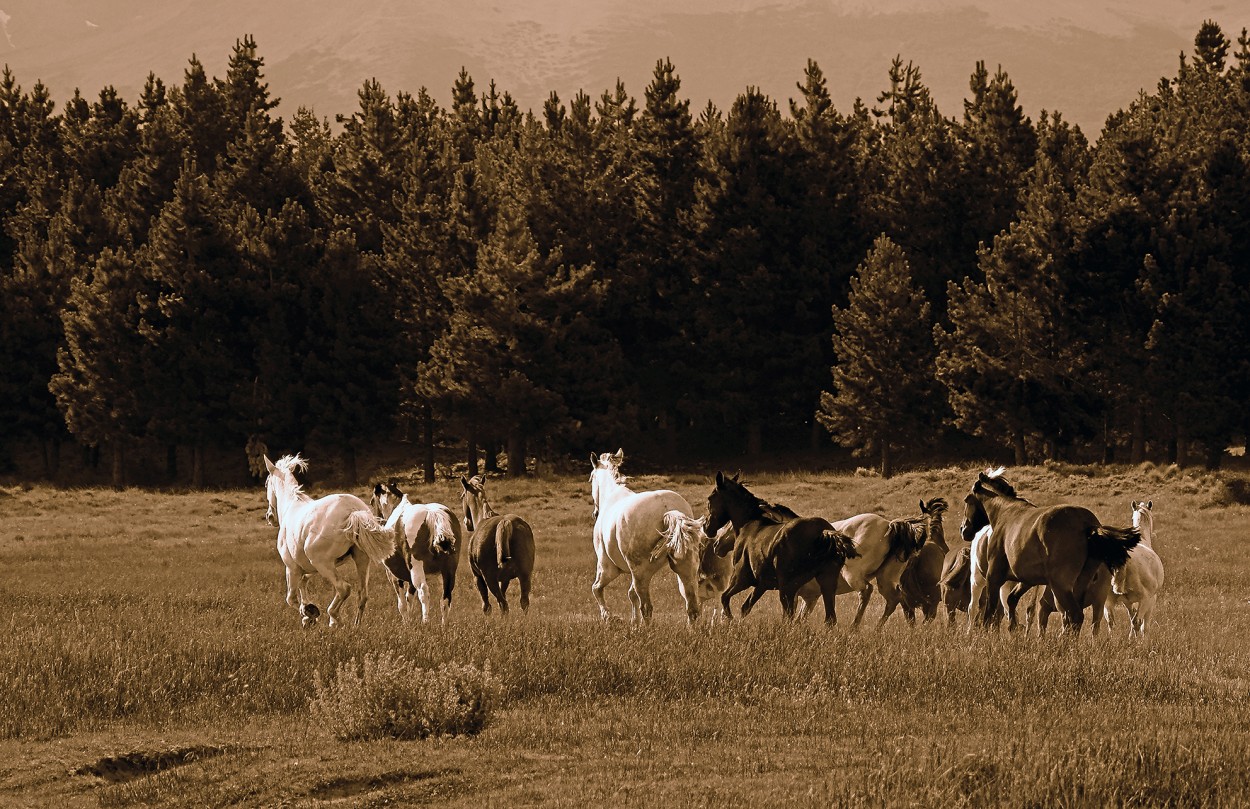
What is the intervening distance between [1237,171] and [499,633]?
4221 cm

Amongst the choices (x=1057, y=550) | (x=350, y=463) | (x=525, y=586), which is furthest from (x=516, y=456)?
(x=1057, y=550)

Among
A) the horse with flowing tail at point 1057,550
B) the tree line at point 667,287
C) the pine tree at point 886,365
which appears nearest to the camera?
the horse with flowing tail at point 1057,550

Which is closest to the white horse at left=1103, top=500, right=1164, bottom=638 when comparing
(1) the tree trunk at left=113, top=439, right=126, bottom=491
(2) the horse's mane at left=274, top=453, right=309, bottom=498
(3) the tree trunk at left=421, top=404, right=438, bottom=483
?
(2) the horse's mane at left=274, top=453, right=309, bottom=498

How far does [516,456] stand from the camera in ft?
193

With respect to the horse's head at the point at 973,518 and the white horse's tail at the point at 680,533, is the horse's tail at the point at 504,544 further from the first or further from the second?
the horse's head at the point at 973,518

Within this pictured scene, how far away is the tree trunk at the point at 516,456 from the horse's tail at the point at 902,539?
39954 mm

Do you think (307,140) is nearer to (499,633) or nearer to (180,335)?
(180,335)

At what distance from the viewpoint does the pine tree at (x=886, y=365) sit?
5438 cm

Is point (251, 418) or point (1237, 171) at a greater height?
point (1237, 171)

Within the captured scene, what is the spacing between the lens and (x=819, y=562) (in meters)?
17.1

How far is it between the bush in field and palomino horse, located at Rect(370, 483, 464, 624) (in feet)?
23.9

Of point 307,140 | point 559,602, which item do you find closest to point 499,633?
point 559,602

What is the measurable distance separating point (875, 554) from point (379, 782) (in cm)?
1006

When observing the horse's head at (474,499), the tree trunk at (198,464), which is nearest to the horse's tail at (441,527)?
the horse's head at (474,499)
